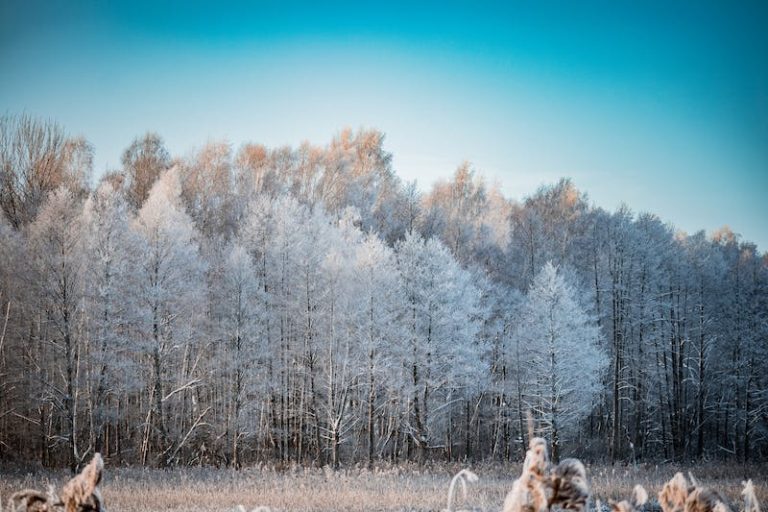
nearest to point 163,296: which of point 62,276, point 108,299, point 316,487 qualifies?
point 108,299

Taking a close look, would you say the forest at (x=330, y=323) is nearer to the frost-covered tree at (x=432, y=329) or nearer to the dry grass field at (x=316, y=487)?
the frost-covered tree at (x=432, y=329)

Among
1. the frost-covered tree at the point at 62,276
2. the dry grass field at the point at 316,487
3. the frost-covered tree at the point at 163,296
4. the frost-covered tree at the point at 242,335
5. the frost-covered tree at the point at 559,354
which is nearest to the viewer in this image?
the dry grass field at the point at 316,487

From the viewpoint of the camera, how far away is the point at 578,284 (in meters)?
33.3

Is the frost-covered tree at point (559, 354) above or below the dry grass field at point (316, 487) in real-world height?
above

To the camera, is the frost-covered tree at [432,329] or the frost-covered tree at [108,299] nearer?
the frost-covered tree at [108,299]

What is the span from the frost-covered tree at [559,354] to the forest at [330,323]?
5.2 inches

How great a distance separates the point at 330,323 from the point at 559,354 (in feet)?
32.4

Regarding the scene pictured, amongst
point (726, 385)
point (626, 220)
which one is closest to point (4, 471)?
point (626, 220)

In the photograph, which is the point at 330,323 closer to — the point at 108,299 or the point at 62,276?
the point at 108,299

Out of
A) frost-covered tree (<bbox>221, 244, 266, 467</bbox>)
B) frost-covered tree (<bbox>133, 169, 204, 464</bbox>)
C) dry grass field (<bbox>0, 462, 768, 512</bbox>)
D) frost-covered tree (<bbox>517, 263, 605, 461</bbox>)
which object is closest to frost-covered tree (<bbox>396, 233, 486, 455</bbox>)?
frost-covered tree (<bbox>517, 263, 605, 461</bbox>)

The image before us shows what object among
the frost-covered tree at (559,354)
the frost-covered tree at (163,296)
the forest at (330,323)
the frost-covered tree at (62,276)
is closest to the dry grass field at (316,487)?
the forest at (330,323)

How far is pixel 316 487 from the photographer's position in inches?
628

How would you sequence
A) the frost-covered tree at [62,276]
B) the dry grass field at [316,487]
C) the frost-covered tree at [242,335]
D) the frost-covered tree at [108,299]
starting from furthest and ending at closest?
the frost-covered tree at [242,335] < the frost-covered tree at [108,299] < the frost-covered tree at [62,276] < the dry grass field at [316,487]

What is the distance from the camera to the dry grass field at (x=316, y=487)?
43.7 feet
